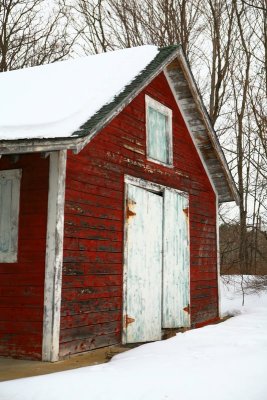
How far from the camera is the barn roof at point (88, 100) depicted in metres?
6.30

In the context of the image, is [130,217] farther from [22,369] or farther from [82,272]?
[22,369]

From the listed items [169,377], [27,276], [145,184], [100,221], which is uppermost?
[145,184]

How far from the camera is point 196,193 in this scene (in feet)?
35.9

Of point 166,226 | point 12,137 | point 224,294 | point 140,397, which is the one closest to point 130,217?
point 166,226

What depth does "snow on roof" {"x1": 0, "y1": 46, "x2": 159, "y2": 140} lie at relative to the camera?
6621mm

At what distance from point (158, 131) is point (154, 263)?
273cm

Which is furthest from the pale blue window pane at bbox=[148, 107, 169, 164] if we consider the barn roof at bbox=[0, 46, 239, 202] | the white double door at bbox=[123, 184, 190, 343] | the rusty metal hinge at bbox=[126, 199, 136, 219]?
the rusty metal hinge at bbox=[126, 199, 136, 219]

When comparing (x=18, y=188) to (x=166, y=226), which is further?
(x=166, y=226)

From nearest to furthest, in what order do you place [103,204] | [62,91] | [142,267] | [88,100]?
[88,100], [103,204], [62,91], [142,267]

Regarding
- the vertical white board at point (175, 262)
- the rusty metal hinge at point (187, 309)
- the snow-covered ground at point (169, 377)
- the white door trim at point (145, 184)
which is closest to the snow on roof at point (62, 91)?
the white door trim at point (145, 184)

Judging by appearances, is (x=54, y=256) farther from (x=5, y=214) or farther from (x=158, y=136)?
(x=158, y=136)

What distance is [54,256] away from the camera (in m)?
6.62

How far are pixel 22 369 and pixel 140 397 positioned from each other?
6.80 feet

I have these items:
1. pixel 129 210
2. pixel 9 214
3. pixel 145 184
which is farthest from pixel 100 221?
pixel 145 184
